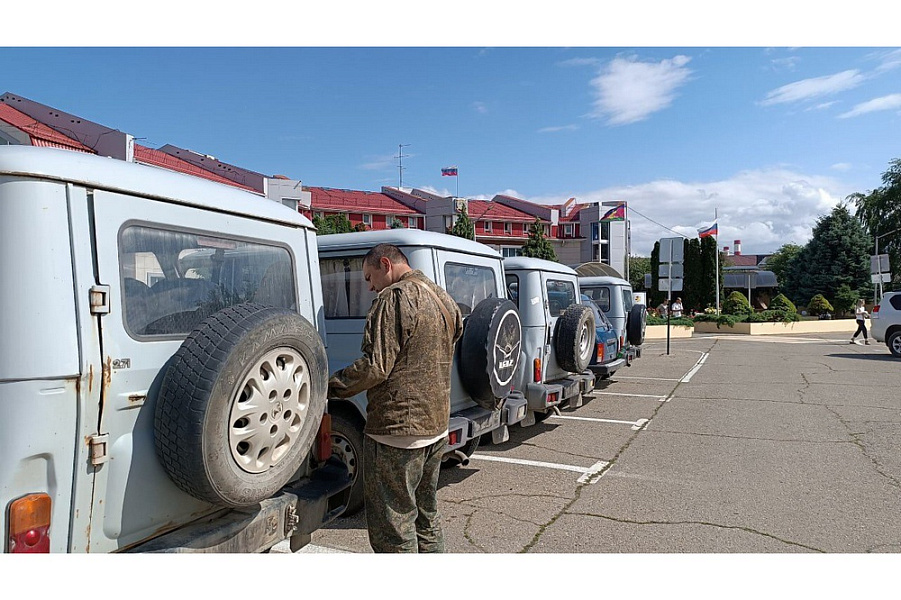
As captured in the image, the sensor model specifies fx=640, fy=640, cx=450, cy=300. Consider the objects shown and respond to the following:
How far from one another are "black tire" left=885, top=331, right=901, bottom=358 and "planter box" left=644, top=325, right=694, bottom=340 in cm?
883

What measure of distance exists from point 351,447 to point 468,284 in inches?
72.2

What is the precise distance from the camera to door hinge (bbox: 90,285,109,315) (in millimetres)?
2305

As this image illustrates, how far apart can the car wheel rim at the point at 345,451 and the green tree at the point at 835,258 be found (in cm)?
4731

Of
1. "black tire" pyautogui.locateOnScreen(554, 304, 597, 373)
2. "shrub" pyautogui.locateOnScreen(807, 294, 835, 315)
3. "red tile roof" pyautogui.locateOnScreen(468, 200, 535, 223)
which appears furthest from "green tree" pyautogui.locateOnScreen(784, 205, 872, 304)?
"black tire" pyautogui.locateOnScreen(554, 304, 597, 373)

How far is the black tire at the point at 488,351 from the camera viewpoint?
16.3 ft

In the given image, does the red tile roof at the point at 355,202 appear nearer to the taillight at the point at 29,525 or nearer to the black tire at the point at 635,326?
the black tire at the point at 635,326

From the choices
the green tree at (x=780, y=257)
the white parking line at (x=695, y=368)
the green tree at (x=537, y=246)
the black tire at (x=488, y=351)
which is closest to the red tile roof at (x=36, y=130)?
the white parking line at (x=695, y=368)

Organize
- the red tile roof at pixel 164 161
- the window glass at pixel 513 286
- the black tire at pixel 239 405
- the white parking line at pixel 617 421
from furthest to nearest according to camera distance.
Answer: the red tile roof at pixel 164 161 → the white parking line at pixel 617 421 → the window glass at pixel 513 286 → the black tire at pixel 239 405

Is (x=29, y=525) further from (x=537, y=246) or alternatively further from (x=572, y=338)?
(x=537, y=246)

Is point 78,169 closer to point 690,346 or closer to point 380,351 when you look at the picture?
point 380,351

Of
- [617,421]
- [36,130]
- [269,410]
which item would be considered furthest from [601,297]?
[36,130]

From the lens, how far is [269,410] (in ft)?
8.84

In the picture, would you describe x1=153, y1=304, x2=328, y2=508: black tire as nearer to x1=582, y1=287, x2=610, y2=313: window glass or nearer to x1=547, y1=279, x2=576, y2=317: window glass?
x1=547, y1=279, x2=576, y2=317: window glass
